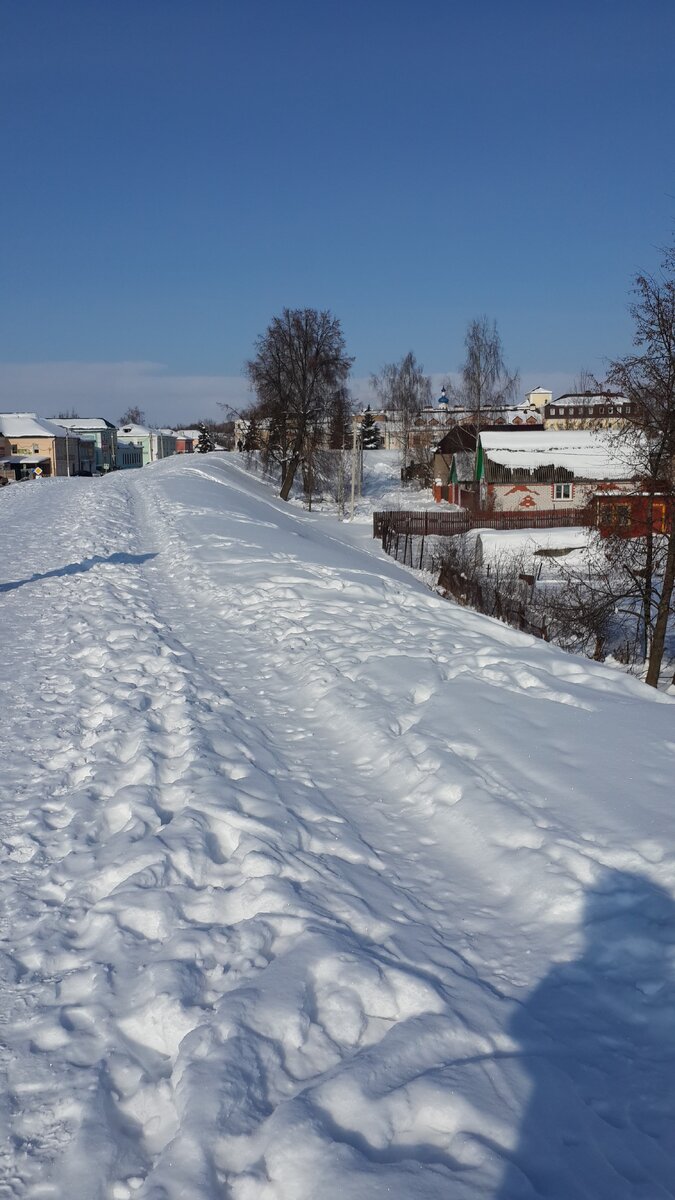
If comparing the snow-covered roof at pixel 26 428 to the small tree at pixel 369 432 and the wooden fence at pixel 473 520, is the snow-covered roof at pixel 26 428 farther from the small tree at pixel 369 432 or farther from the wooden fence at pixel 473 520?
the wooden fence at pixel 473 520

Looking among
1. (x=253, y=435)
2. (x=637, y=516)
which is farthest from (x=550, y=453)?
(x=637, y=516)

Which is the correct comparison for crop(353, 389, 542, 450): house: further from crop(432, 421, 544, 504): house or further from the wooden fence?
the wooden fence

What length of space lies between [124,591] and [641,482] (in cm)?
1083

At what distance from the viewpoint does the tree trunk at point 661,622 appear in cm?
1633

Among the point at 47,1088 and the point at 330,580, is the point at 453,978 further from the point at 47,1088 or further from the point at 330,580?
the point at 330,580

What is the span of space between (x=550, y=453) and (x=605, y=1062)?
151ft

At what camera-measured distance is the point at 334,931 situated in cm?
376

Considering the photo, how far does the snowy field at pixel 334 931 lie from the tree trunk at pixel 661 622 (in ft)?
29.0

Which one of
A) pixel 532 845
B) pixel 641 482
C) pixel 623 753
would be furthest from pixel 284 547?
pixel 532 845

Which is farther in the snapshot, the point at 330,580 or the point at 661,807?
the point at 330,580

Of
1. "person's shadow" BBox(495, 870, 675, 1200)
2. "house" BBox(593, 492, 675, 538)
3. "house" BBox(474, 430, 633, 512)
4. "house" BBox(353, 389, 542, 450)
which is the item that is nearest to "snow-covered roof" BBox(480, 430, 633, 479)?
"house" BBox(474, 430, 633, 512)

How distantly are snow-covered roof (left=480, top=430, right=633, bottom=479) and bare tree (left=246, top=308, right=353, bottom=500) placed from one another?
10.2m

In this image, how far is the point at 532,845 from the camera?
15.4 feet

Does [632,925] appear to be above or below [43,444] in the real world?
below
